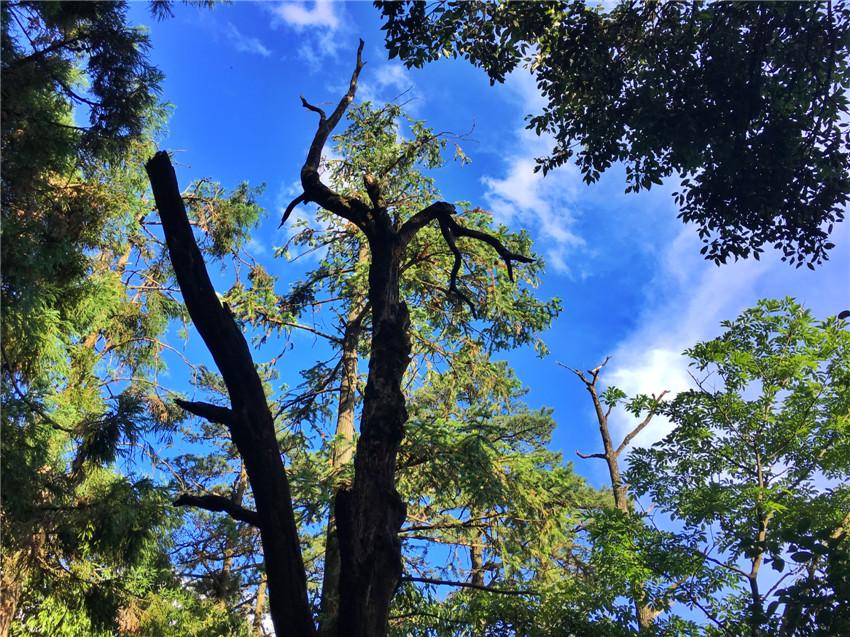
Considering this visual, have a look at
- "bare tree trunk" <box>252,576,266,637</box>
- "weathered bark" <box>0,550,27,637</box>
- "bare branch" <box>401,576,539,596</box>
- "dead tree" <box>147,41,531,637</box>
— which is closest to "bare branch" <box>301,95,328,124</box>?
"dead tree" <box>147,41,531,637</box>

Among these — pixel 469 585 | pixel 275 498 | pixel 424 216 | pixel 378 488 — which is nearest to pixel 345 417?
pixel 469 585

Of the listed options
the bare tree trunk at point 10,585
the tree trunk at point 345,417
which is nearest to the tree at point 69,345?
the bare tree trunk at point 10,585

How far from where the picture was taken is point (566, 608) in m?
7.52

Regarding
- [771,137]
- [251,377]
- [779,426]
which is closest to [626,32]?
[771,137]

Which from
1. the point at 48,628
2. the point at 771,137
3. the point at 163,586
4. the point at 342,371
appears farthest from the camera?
the point at 342,371

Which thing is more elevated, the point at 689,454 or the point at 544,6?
the point at 544,6

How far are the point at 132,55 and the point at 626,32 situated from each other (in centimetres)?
565

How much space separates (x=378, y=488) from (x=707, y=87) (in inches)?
198

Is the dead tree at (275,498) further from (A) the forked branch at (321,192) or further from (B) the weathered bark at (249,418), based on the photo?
(A) the forked branch at (321,192)

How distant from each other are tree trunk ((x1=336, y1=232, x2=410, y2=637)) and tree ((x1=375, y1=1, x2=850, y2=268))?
2.40 metres

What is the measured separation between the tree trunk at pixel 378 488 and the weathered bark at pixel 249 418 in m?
0.27

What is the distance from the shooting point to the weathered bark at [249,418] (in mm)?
3094

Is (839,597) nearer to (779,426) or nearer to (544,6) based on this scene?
(779,426)

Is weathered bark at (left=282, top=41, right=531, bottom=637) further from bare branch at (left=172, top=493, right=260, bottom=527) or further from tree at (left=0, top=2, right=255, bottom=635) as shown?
tree at (left=0, top=2, right=255, bottom=635)
